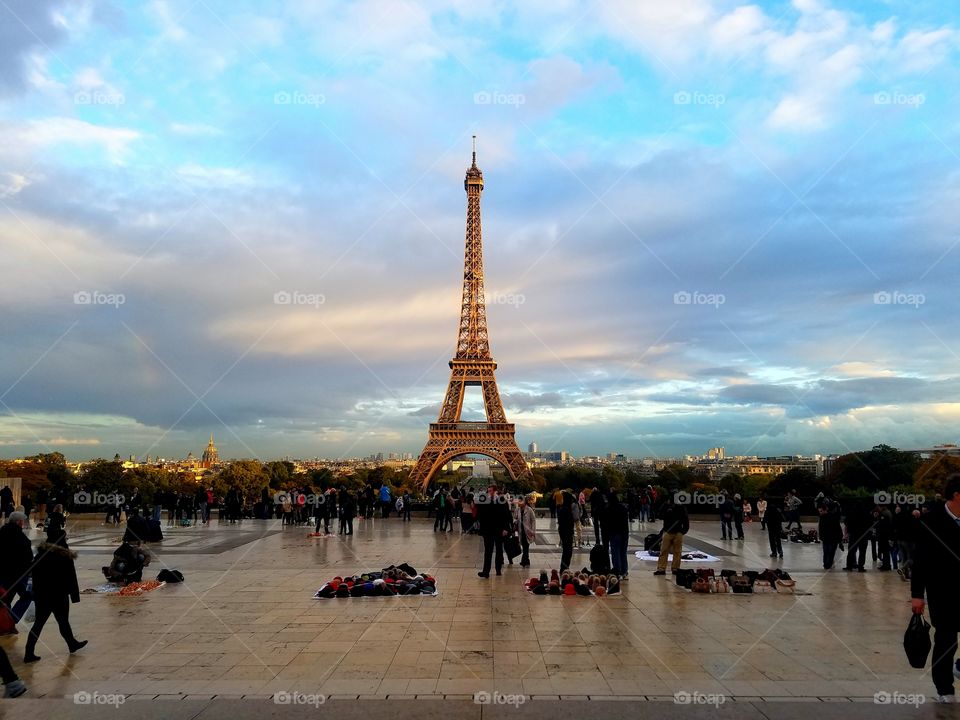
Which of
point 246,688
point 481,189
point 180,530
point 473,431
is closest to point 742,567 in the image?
point 246,688

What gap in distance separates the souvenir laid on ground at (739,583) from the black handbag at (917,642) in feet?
20.6

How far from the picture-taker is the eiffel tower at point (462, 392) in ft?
213

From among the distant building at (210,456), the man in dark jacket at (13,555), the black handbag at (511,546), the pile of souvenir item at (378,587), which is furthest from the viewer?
the distant building at (210,456)

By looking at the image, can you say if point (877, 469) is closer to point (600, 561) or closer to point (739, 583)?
point (739, 583)

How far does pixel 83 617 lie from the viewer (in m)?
10.1

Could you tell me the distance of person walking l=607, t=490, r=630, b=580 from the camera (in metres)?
12.8

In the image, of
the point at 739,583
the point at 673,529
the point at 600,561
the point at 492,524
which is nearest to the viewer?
the point at 739,583

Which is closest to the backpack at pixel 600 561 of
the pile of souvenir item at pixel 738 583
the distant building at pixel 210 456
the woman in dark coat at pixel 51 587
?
the pile of souvenir item at pixel 738 583

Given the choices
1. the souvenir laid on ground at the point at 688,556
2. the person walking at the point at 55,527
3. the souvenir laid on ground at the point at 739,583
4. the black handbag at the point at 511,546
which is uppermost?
the person walking at the point at 55,527

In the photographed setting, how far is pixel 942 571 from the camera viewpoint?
5.85m

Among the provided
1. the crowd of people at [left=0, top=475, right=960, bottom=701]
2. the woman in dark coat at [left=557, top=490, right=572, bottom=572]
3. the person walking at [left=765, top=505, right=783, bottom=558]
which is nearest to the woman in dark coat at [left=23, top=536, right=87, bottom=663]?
the crowd of people at [left=0, top=475, right=960, bottom=701]

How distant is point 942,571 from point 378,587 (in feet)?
27.0

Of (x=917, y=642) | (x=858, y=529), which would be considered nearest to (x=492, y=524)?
(x=858, y=529)

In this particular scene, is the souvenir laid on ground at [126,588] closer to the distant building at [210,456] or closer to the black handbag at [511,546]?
the black handbag at [511,546]
